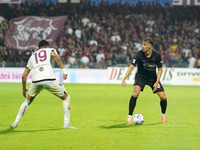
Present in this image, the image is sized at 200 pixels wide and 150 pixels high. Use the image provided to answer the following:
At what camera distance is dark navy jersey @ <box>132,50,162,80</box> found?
7254 millimetres

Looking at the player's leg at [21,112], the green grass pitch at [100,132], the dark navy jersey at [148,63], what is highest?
Answer: the dark navy jersey at [148,63]

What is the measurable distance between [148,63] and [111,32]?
1975 centimetres

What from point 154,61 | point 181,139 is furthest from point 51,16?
point 181,139

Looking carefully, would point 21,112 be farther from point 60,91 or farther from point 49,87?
point 60,91

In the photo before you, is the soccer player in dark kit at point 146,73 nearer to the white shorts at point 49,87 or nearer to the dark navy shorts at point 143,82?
the dark navy shorts at point 143,82

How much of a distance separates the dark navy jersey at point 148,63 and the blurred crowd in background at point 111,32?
579 inches

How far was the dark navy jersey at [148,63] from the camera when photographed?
725 cm

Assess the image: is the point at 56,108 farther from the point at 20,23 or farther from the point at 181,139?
the point at 20,23

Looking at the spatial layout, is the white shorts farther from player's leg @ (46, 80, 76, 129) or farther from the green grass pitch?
the green grass pitch

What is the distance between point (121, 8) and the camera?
2797 centimetres

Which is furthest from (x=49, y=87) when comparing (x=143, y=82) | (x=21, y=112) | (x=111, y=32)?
(x=111, y=32)

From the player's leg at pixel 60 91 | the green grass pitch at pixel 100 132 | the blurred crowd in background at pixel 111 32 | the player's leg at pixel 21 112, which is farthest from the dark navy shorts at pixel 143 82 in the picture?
the blurred crowd in background at pixel 111 32

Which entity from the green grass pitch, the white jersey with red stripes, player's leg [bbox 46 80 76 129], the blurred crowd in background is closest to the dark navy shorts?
the green grass pitch

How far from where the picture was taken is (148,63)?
7.27 metres
